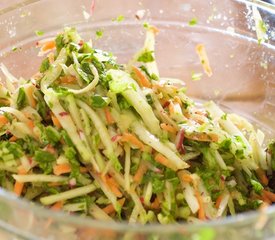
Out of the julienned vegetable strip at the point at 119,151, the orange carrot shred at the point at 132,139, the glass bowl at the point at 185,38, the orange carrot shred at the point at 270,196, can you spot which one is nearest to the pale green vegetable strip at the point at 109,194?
the julienned vegetable strip at the point at 119,151

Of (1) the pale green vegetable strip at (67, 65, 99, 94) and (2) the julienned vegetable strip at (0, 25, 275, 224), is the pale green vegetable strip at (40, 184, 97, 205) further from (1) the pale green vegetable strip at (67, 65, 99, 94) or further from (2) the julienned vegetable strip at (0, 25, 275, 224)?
(1) the pale green vegetable strip at (67, 65, 99, 94)

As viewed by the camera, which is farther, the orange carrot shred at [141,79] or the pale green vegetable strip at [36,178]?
the orange carrot shred at [141,79]

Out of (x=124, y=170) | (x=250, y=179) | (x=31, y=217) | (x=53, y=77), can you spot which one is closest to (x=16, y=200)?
(x=31, y=217)

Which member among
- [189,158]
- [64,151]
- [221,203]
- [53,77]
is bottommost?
[221,203]

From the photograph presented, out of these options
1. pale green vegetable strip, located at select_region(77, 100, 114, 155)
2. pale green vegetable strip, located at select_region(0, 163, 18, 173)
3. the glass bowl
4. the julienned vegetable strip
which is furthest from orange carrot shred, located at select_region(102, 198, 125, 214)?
the glass bowl

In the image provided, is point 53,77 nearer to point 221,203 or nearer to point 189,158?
point 189,158

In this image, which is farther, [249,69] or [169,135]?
[249,69]

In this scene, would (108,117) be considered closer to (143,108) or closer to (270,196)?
(143,108)

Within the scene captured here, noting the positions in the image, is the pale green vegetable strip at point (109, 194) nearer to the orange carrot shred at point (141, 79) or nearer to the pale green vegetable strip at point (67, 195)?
the pale green vegetable strip at point (67, 195)
